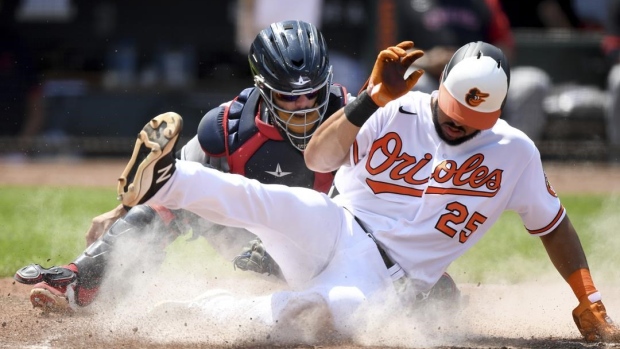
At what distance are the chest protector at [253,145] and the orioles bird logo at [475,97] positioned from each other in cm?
101

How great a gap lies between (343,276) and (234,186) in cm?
67

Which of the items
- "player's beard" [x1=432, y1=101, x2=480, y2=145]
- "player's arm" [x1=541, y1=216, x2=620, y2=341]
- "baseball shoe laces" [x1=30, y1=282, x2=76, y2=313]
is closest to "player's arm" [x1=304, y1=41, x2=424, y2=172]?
"player's beard" [x1=432, y1=101, x2=480, y2=145]

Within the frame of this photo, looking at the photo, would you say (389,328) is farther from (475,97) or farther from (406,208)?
(475,97)

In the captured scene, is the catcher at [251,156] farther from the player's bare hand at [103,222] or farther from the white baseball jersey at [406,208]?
the white baseball jersey at [406,208]

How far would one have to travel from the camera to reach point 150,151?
3.87 metres

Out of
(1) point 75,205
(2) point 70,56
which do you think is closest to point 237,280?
(1) point 75,205

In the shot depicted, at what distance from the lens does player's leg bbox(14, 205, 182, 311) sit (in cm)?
471

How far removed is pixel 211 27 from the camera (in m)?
13.9

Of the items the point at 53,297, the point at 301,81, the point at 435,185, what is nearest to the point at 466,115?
the point at 435,185

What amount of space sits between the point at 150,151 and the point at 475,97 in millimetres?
1396

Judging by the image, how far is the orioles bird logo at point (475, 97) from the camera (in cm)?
428

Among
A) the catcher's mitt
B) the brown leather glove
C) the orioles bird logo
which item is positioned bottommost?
the brown leather glove

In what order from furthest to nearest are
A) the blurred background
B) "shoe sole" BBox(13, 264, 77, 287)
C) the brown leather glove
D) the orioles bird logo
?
the blurred background → "shoe sole" BBox(13, 264, 77, 287) → the brown leather glove → the orioles bird logo

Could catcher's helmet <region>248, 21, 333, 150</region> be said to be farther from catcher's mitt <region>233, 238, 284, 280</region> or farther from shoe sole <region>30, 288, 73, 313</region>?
shoe sole <region>30, 288, 73, 313</region>
